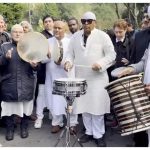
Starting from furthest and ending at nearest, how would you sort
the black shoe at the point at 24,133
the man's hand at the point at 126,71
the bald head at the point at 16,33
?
the black shoe at the point at 24,133
the bald head at the point at 16,33
the man's hand at the point at 126,71

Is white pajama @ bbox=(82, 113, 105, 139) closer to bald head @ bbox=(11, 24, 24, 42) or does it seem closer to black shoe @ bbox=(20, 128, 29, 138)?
black shoe @ bbox=(20, 128, 29, 138)

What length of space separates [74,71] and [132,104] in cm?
150

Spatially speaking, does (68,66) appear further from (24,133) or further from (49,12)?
(49,12)

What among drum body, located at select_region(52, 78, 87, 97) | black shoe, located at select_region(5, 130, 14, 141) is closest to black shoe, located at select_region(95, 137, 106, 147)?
drum body, located at select_region(52, 78, 87, 97)

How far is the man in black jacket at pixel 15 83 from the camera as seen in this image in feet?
18.0

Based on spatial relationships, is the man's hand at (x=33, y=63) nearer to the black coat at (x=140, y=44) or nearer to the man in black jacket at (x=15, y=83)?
the man in black jacket at (x=15, y=83)

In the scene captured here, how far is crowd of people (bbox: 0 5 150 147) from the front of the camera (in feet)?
16.9

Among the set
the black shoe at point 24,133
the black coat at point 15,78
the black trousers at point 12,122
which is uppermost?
the black coat at point 15,78

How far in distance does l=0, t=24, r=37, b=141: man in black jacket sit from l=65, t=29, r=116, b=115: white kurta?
0.71 meters

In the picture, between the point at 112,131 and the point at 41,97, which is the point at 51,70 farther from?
the point at 112,131

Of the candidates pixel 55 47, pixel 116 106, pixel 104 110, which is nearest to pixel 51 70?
pixel 55 47

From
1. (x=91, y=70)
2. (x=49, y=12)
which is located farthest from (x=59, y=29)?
(x=49, y=12)

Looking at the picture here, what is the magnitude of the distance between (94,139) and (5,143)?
1.32 m

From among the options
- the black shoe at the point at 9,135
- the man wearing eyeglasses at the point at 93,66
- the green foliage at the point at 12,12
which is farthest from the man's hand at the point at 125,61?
the green foliage at the point at 12,12
